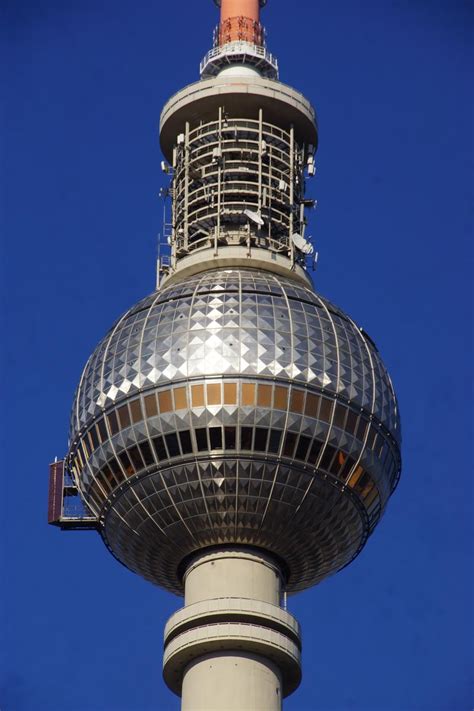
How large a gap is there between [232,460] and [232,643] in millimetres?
8587

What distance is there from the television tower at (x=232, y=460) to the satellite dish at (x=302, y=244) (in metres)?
3.79

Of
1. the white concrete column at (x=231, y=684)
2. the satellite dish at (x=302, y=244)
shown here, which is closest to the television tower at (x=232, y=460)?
the white concrete column at (x=231, y=684)

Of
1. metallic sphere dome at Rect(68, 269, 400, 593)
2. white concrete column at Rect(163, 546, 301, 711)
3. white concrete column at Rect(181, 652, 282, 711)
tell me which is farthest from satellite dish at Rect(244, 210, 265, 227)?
white concrete column at Rect(181, 652, 282, 711)

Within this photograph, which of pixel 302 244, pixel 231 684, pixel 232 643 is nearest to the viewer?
pixel 231 684

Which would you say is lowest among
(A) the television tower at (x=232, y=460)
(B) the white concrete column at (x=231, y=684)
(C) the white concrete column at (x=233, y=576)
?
(B) the white concrete column at (x=231, y=684)

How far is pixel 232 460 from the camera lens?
86875mm

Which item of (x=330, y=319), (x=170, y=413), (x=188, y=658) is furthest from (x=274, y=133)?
(x=188, y=658)

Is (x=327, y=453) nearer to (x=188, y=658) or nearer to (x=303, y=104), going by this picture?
(x=188, y=658)

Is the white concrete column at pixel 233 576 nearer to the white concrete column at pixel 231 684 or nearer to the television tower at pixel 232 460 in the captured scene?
the television tower at pixel 232 460

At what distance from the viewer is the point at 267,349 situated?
88.6m

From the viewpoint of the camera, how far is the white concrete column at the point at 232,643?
3410 inches

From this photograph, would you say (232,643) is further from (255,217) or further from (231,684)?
(255,217)

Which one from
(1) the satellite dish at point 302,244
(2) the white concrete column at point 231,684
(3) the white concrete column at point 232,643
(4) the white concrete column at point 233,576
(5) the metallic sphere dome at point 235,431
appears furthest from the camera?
(1) the satellite dish at point 302,244

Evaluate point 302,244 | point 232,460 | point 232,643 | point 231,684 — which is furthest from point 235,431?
point 302,244
